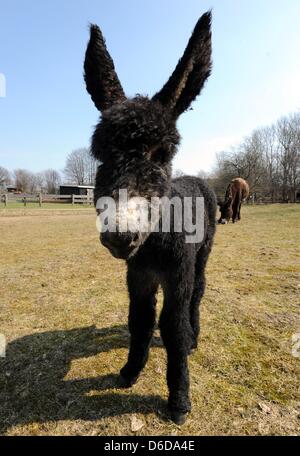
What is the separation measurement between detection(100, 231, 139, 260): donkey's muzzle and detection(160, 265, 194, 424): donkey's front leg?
2.93 ft

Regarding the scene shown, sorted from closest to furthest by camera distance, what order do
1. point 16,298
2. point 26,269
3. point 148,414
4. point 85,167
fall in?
point 148,414, point 16,298, point 26,269, point 85,167

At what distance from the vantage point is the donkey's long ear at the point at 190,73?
94.0 inches

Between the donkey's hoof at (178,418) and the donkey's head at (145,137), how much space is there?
1673 mm

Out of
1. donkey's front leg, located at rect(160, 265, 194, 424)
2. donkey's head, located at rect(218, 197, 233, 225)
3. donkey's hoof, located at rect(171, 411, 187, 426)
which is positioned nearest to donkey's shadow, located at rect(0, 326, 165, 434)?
donkey's hoof, located at rect(171, 411, 187, 426)

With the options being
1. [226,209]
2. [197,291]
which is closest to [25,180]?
[226,209]

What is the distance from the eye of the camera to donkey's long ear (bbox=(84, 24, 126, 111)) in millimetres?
2643

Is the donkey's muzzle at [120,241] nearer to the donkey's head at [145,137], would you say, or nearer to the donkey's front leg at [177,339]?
the donkey's head at [145,137]

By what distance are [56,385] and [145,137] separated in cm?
275

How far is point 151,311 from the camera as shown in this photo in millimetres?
3174

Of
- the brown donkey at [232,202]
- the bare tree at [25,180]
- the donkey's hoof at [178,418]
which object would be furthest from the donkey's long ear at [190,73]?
the bare tree at [25,180]

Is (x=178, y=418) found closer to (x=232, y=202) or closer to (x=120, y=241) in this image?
(x=120, y=241)
